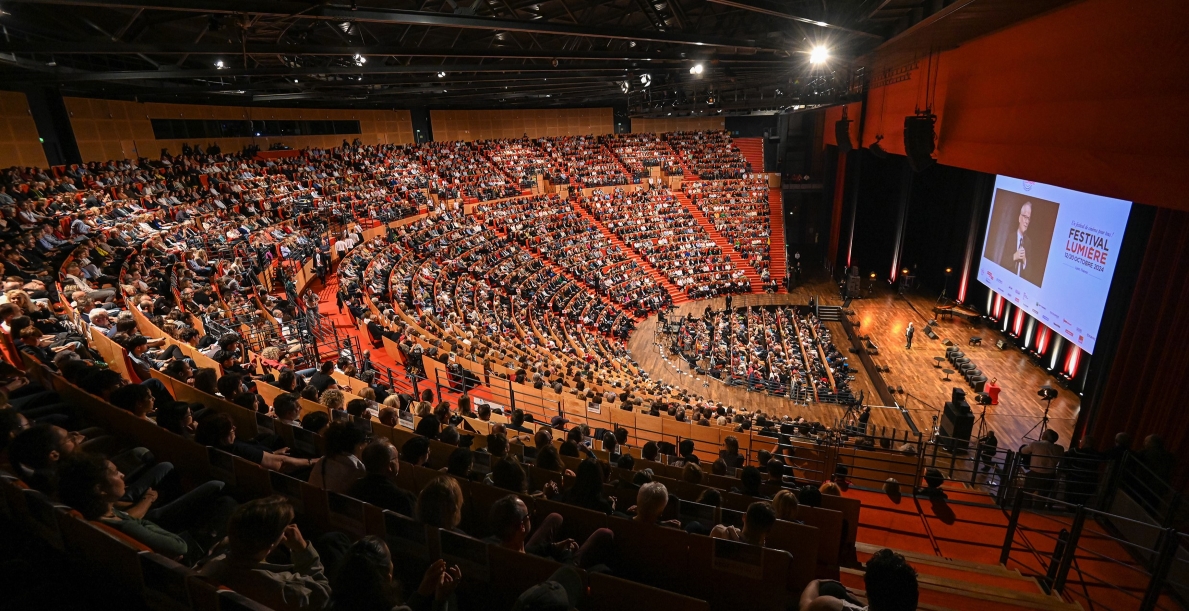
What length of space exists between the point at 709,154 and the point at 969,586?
3109 cm

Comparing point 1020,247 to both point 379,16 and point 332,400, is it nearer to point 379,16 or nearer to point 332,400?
point 379,16

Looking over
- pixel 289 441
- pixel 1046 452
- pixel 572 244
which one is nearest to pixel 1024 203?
pixel 1046 452

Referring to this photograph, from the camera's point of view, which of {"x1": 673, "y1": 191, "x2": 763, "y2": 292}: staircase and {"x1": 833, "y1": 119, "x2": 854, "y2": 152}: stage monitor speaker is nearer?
{"x1": 833, "y1": 119, "x2": 854, "y2": 152}: stage monitor speaker

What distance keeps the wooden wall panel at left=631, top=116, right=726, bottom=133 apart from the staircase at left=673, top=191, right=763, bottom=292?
23.5 ft

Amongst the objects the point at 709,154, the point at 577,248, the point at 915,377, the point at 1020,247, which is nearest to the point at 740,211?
the point at 709,154

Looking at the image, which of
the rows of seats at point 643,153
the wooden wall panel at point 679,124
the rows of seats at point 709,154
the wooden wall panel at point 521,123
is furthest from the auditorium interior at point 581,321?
the wooden wall panel at point 679,124

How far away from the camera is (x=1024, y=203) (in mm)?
14828

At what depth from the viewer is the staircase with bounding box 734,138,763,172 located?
33.3 meters

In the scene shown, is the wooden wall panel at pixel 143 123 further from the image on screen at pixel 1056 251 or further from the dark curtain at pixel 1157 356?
the image on screen at pixel 1056 251

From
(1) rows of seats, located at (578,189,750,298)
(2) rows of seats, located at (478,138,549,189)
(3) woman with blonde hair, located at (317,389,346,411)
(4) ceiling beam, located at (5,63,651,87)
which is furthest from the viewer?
(2) rows of seats, located at (478,138,549,189)

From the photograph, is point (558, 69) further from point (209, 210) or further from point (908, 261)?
point (908, 261)

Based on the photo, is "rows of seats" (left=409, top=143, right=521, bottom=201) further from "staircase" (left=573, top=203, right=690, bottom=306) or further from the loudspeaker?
the loudspeaker

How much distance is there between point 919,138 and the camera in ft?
39.4

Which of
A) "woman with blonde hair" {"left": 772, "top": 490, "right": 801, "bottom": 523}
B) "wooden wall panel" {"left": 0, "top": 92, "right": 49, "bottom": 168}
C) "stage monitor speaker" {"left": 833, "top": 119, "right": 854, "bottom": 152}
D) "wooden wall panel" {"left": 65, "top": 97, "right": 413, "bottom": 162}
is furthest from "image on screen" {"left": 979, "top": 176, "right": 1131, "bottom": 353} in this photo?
"wooden wall panel" {"left": 65, "top": 97, "right": 413, "bottom": 162}
